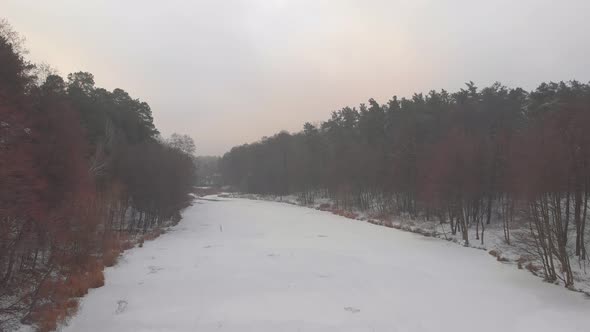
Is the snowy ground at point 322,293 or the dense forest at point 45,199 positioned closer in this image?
the dense forest at point 45,199

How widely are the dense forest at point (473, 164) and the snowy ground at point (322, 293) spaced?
367 centimetres

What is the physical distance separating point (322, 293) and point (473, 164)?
20937 millimetres

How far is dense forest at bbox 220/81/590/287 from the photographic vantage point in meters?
19.3

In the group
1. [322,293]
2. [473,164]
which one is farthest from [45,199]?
[473,164]

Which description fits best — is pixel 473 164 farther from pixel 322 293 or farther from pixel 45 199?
pixel 45 199

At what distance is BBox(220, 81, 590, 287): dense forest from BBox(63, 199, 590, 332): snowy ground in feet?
12.0

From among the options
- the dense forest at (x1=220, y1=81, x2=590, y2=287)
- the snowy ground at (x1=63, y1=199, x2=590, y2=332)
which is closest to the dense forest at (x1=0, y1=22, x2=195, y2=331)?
the snowy ground at (x1=63, y1=199, x2=590, y2=332)

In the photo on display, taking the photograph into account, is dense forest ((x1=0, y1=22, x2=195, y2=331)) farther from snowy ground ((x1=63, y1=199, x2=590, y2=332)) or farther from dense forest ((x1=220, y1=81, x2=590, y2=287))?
dense forest ((x1=220, y1=81, x2=590, y2=287))

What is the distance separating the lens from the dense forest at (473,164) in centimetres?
1933

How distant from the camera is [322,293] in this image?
50.1 ft

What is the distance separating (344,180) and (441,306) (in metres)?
46.2

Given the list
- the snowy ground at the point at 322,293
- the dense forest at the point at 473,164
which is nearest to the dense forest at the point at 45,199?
the snowy ground at the point at 322,293

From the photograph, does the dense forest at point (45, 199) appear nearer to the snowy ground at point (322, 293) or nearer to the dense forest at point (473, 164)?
the snowy ground at point (322, 293)

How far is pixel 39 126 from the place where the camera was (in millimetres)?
17031
